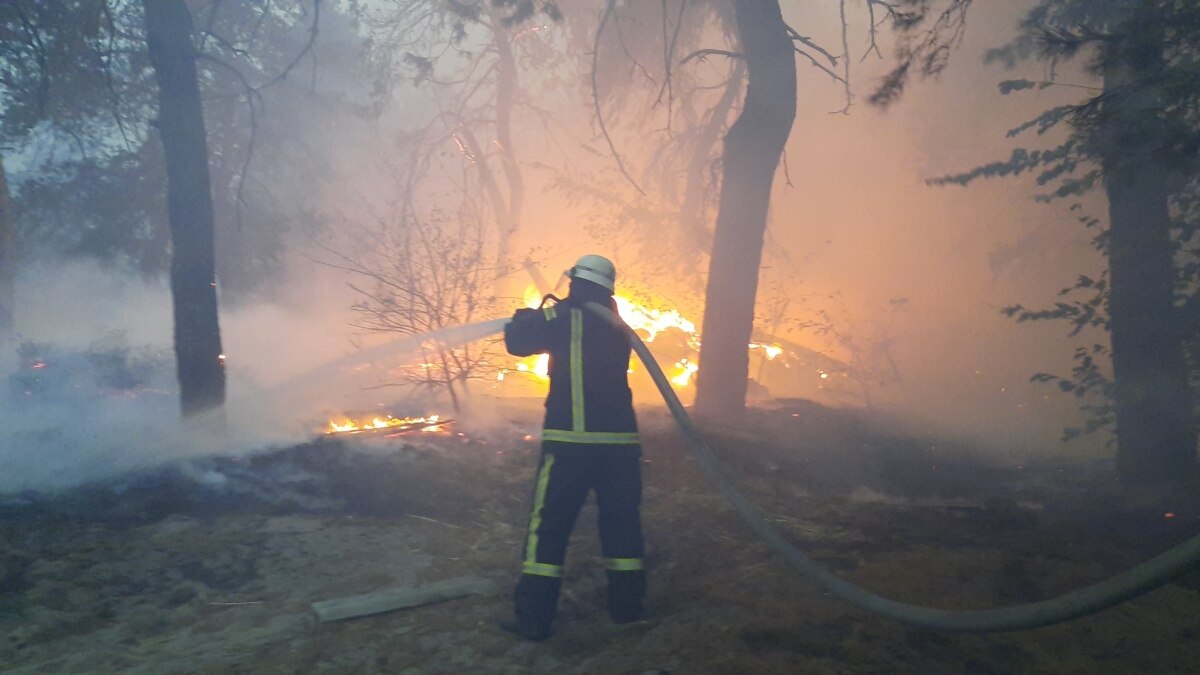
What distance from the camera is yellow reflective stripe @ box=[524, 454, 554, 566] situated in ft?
14.0

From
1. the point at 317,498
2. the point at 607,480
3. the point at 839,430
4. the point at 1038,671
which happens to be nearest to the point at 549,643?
the point at 607,480

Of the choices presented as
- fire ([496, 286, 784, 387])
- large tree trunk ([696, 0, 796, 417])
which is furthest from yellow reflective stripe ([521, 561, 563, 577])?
fire ([496, 286, 784, 387])

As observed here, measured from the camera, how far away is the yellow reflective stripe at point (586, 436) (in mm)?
Result: 4379

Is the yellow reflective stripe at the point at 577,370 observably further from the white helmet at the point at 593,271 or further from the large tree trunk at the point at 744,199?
the large tree trunk at the point at 744,199

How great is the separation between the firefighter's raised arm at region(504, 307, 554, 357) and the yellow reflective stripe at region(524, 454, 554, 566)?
1.96 feet

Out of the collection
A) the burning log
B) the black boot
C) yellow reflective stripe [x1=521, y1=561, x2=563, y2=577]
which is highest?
the burning log

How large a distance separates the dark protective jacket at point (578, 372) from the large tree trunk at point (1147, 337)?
5014 millimetres

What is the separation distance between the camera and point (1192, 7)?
4.74 m

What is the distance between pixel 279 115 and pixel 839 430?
1435 cm

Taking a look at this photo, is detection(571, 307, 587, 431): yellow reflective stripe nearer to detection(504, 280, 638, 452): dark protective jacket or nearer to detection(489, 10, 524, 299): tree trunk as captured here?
detection(504, 280, 638, 452): dark protective jacket

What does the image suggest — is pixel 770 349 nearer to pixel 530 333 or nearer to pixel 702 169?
pixel 702 169

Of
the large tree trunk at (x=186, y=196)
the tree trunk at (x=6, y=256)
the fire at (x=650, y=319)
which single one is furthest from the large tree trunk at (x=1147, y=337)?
the tree trunk at (x=6, y=256)

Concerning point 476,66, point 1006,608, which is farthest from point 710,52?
point 476,66

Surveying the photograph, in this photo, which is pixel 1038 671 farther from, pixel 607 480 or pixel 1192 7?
pixel 1192 7
